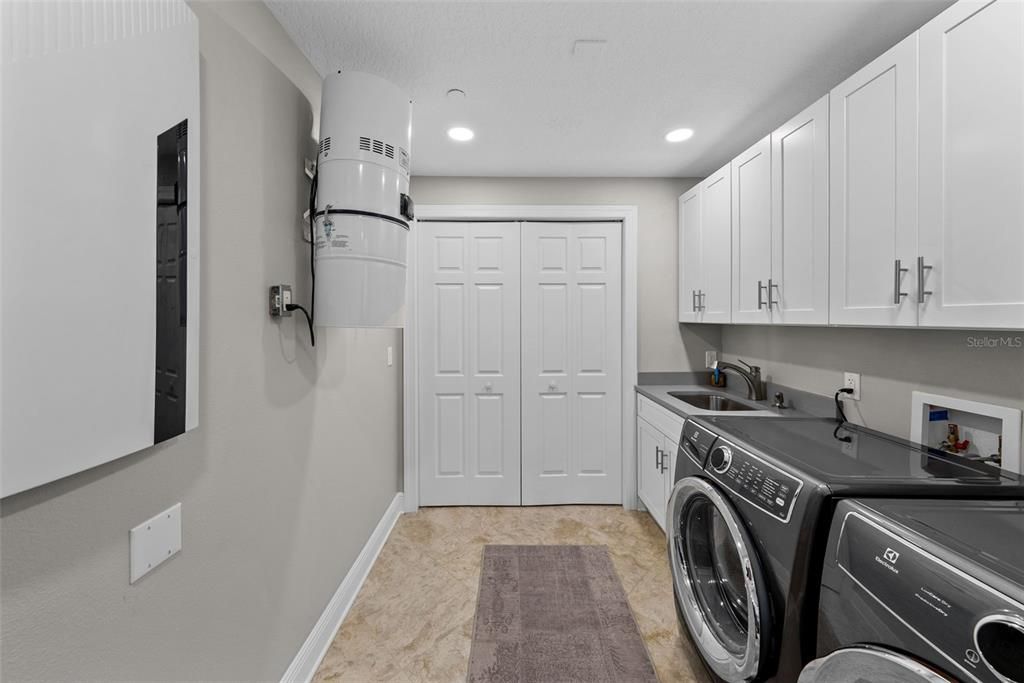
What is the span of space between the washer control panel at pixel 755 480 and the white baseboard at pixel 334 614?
1.63 meters

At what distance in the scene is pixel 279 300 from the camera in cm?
137

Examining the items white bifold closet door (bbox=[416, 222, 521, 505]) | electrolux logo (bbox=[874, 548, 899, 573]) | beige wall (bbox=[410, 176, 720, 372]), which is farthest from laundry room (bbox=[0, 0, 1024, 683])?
white bifold closet door (bbox=[416, 222, 521, 505])

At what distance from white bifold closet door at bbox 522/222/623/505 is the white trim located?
164 cm

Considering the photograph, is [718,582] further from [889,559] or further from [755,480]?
[889,559]

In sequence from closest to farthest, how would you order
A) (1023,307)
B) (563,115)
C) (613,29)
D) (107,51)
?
(107,51) → (1023,307) → (613,29) → (563,115)

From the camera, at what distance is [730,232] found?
7.48 ft

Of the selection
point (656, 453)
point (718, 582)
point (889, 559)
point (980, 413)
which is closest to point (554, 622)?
point (718, 582)

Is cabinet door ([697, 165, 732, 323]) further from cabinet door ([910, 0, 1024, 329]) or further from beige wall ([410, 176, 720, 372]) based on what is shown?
cabinet door ([910, 0, 1024, 329])

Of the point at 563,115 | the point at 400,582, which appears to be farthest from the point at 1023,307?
the point at 400,582

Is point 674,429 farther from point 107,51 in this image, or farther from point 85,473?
point 107,51

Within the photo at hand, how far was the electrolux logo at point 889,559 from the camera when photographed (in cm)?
82

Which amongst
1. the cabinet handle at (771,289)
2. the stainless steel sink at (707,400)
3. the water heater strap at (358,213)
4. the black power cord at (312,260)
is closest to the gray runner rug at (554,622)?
the stainless steel sink at (707,400)

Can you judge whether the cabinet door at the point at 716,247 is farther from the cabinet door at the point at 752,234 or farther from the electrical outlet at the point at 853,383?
the electrical outlet at the point at 853,383

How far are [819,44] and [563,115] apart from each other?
3.35 ft
